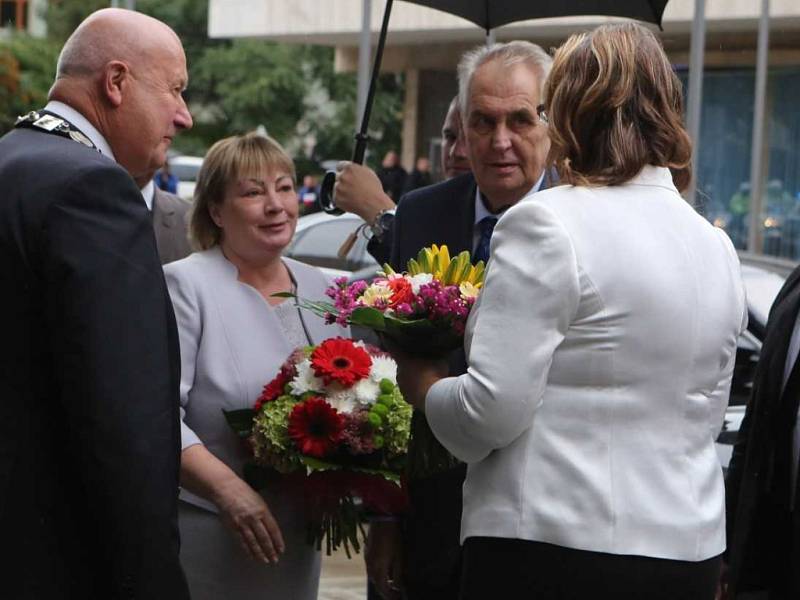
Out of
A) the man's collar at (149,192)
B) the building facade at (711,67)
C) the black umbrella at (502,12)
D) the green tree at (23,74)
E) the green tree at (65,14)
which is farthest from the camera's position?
the green tree at (65,14)

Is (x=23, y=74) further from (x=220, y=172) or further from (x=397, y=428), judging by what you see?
(x=397, y=428)

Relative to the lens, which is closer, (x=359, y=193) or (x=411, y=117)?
(x=359, y=193)

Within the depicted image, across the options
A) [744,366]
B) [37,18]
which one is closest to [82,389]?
[744,366]

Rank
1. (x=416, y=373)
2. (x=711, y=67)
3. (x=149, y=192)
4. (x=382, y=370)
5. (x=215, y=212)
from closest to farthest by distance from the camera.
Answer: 1. (x=416, y=373)
2. (x=382, y=370)
3. (x=215, y=212)
4. (x=149, y=192)
5. (x=711, y=67)

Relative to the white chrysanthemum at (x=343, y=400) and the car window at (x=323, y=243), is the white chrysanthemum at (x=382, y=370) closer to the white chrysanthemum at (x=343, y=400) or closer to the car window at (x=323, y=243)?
the white chrysanthemum at (x=343, y=400)

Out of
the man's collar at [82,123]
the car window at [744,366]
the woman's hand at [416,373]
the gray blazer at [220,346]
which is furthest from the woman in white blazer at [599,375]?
the car window at [744,366]

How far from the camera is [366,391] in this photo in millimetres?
4039

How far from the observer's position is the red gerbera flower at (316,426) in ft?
13.0

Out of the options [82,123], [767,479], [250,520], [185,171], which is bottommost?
[185,171]

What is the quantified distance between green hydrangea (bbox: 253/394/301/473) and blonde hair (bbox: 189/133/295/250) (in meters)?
0.82

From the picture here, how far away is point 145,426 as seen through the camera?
285 cm

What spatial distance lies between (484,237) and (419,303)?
95cm

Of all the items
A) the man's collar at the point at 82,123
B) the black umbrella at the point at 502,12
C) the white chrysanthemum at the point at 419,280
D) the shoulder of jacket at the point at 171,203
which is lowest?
the shoulder of jacket at the point at 171,203

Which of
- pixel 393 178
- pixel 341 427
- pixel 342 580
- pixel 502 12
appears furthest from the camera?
pixel 393 178
